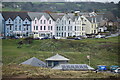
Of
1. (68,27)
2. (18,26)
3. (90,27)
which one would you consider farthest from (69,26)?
(18,26)

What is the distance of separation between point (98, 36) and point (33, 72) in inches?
592

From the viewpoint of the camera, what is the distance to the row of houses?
3322 centimetres

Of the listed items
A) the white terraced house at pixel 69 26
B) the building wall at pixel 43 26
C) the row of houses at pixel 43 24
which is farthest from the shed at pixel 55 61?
the white terraced house at pixel 69 26

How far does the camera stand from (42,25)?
3359 cm

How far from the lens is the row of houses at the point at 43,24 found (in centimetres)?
3322

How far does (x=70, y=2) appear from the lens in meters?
42.2

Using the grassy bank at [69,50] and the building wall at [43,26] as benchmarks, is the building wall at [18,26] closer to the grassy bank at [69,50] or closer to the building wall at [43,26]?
the building wall at [43,26]

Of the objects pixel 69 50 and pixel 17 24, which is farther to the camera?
pixel 17 24

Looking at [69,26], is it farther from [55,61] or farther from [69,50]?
[55,61]

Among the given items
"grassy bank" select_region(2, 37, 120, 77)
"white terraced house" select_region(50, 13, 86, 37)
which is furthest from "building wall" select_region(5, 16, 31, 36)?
"grassy bank" select_region(2, 37, 120, 77)

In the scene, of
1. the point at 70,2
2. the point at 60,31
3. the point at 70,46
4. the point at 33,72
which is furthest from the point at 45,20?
the point at 33,72

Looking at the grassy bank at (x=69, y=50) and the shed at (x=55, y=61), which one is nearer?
the shed at (x=55, y=61)

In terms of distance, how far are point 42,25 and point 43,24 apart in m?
0.11

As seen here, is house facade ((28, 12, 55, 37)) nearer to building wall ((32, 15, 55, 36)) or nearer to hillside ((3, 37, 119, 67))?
building wall ((32, 15, 55, 36))
